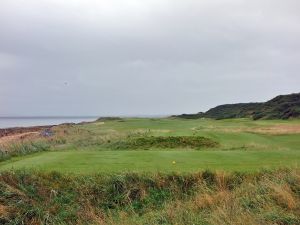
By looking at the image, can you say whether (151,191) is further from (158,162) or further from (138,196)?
(158,162)

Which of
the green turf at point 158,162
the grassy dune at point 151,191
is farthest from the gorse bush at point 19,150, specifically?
the grassy dune at point 151,191

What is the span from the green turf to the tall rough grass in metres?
0.68

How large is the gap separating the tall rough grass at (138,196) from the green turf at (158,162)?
27.0 inches

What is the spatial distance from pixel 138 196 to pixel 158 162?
8.86 feet

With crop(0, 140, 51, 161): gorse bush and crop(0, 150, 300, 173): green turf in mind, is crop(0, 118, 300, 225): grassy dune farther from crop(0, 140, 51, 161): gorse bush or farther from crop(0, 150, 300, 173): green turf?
crop(0, 140, 51, 161): gorse bush

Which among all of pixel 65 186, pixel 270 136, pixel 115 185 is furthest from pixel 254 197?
pixel 270 136

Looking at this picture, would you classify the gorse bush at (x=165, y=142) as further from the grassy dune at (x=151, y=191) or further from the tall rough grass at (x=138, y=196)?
the tall rough grass at (x=138, y=196)

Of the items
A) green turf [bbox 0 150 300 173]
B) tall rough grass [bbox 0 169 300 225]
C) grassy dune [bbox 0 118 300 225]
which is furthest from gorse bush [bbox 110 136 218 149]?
tall rough grass [bbox 0 169 300 225]

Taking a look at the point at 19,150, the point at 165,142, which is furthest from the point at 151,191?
the point at 165,142

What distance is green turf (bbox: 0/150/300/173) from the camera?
1661 centimetres

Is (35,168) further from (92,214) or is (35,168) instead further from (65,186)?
(92,214)

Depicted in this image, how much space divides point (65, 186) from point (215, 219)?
5636mm

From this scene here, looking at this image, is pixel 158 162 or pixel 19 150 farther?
pixel 19 150

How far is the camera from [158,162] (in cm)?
1795
